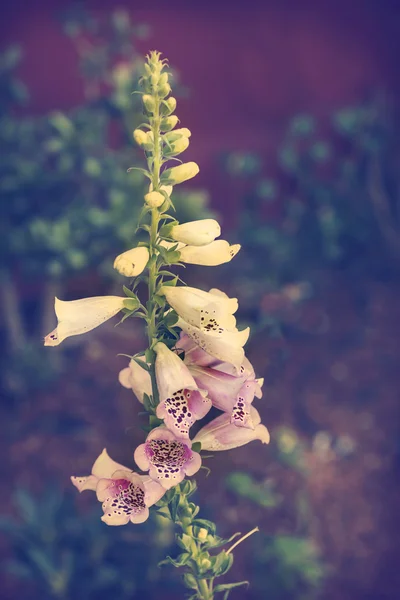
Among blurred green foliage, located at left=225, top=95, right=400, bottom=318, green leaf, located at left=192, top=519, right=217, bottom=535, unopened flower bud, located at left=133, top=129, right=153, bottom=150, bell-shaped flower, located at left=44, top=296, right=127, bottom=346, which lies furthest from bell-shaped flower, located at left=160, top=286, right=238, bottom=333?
blurred green foliage, located at left=225, top=95, right=400, bottom=318

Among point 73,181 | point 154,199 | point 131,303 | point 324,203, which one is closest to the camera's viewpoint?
point 154,199

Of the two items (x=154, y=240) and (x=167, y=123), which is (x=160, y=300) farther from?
(x=167, y=123)

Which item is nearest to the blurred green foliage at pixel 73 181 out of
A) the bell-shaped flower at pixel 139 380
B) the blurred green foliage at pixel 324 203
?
the blurred green foliage at pixel 324 203

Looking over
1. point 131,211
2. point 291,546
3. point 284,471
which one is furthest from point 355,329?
point 291,546

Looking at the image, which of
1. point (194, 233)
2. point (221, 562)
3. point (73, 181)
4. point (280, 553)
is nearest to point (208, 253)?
point (194, 233)

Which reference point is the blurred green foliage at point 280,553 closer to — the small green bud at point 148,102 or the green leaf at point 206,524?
the green leaf at point 206,524

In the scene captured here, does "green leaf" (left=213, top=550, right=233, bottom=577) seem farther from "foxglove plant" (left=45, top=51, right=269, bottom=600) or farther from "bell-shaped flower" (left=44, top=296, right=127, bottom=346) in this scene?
"bell-shaped flower" (left=44, top=296, right=127, bottom=346)
